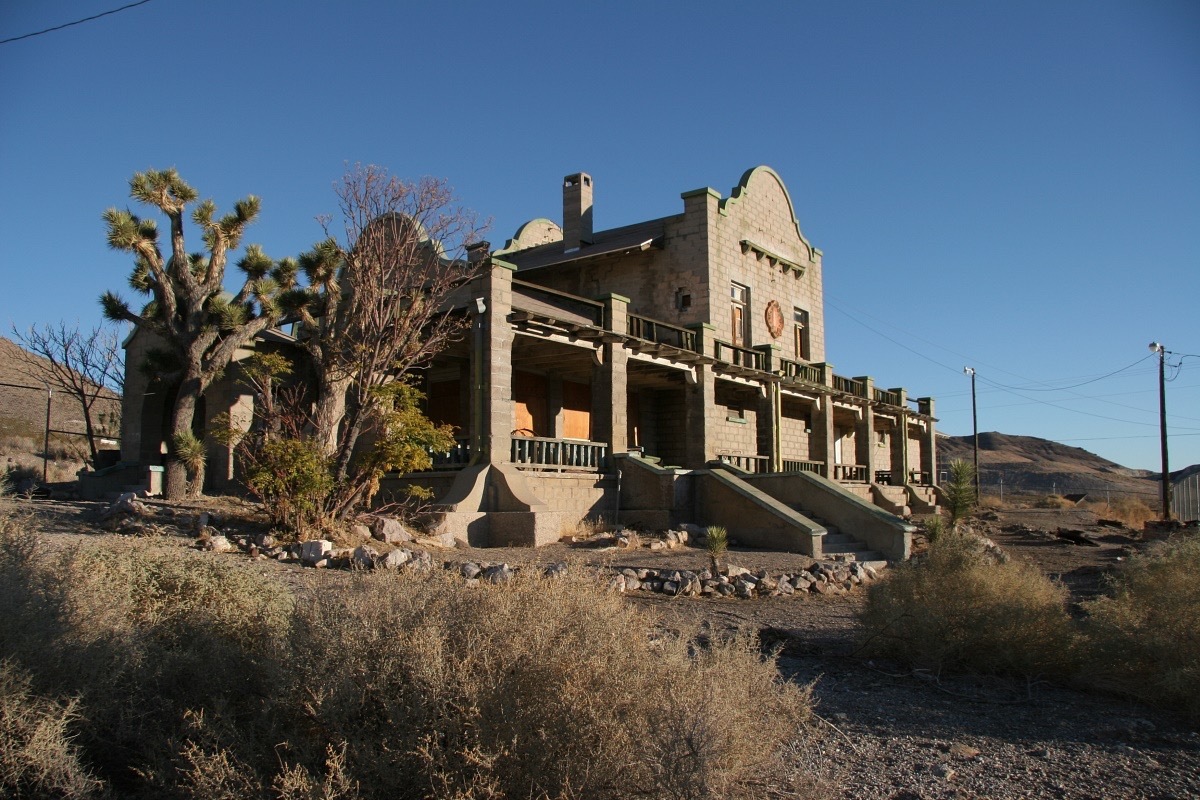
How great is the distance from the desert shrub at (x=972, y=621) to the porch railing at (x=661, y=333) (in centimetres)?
1333

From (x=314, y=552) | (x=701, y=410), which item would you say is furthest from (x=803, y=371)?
(x=314, y=552)

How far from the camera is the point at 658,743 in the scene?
3775 mm

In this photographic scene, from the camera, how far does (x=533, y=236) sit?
1287 inches

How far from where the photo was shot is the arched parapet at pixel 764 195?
27.2 meters

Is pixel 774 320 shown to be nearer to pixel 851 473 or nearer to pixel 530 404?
pixel 851 473

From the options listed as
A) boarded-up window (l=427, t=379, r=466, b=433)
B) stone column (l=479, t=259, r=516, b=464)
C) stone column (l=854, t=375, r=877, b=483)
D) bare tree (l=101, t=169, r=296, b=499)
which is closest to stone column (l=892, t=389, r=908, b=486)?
stone column (l=854, t=375, r=877, b=483)

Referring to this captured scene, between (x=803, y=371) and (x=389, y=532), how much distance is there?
17880mm

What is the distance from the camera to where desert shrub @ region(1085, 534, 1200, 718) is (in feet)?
21.5

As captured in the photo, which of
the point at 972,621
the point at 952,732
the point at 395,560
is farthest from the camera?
the point at 395,560

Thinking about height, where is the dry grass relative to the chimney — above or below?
below

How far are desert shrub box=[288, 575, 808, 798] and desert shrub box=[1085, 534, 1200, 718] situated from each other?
12.4ft

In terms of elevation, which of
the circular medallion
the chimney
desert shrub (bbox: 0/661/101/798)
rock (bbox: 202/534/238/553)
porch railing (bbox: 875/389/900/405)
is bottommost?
desert shrub (bbox: 0/661/101/798)

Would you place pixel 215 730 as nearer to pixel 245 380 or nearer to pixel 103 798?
pixel 103 798

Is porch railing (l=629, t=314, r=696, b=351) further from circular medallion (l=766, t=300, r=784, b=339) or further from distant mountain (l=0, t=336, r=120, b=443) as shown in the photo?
distant mountain (l=0, t=336, r=120, b=443)
